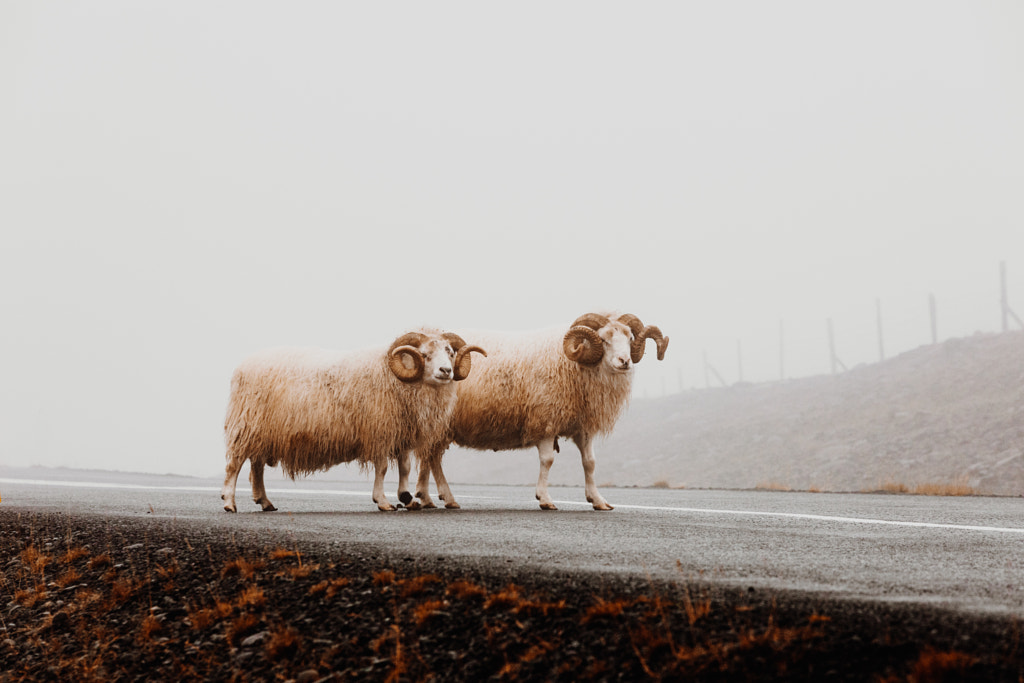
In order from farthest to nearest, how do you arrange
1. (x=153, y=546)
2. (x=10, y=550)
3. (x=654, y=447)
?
(x=654, y=447), (x=10, y=550), (x=153, y=546)

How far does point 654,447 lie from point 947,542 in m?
39.3

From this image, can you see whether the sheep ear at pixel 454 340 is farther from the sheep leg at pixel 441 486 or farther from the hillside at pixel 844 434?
the hillside at pixel 844 434

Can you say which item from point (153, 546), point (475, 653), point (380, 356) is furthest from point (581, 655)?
point (380, 356)

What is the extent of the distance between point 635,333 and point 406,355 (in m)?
3.24

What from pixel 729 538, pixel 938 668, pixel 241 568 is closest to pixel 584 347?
pixel 729 538

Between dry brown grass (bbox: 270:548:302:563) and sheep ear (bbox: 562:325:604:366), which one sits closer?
dry brown grass (bbox: 270:548:302:563)

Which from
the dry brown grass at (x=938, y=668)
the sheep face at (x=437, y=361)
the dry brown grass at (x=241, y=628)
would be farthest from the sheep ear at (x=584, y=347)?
the dry brown grass at (x=938, y=668)

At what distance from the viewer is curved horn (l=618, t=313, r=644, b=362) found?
39.4 feet

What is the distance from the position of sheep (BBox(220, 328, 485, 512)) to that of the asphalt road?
0.74m

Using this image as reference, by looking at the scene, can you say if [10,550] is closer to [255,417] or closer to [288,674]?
[255,417]

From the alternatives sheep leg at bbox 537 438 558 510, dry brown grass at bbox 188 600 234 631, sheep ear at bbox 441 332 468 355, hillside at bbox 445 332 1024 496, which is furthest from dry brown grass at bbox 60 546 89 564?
hillside at bbox 445 332 1024 496

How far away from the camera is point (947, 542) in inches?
298

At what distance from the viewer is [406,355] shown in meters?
11.3

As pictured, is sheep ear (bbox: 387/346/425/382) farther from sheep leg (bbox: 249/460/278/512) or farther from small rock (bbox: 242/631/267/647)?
small rock (bbox: 242/631/267/647)
